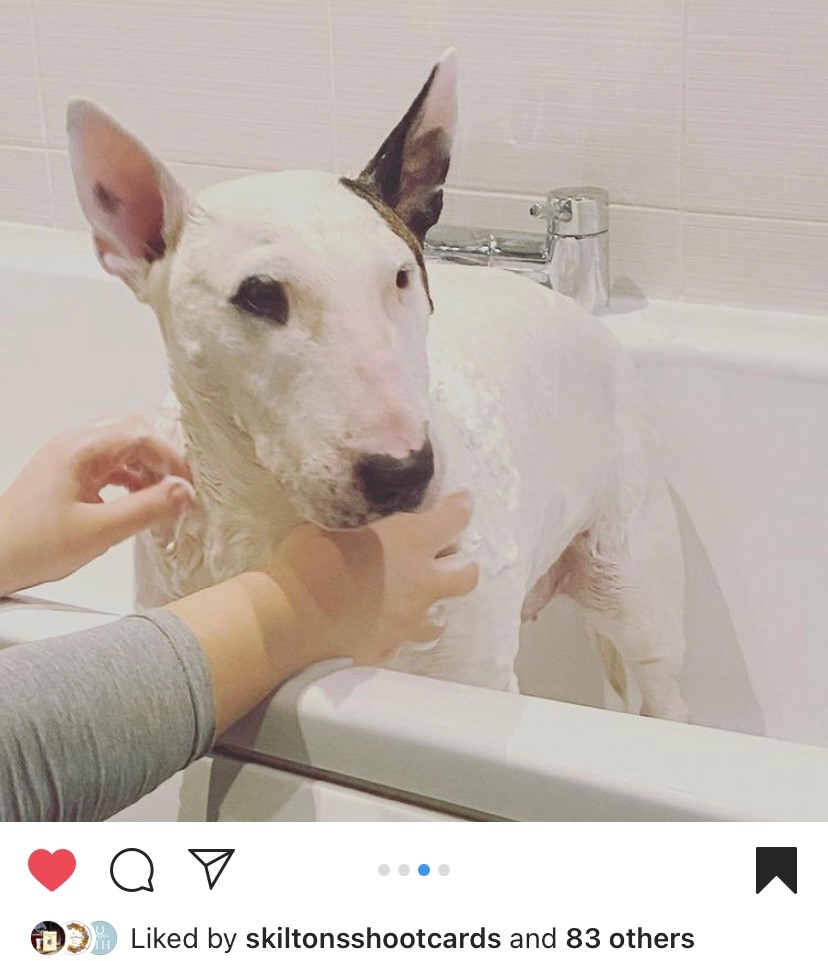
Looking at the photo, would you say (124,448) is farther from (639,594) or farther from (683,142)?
(683,142)

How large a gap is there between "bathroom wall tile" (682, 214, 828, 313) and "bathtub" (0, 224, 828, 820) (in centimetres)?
2

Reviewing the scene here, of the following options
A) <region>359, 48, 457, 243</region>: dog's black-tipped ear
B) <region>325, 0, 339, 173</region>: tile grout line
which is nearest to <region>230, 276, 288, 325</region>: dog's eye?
<region>359, 48, 457, 243</region>: dog's black-tipped ear

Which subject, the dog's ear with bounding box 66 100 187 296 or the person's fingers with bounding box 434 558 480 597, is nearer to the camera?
the dog's ear with bounding box 66 100 187 296

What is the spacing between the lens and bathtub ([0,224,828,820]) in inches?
25.6

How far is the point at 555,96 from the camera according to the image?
1243 millimetres

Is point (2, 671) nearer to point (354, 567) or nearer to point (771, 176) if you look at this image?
point (354, 567)

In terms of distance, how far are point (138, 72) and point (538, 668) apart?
2.62 ft

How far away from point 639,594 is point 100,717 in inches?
21.6

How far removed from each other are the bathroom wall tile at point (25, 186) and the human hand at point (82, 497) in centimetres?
84

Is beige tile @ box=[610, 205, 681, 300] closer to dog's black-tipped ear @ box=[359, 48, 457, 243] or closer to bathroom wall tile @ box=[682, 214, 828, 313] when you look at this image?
bathroom wall tile @ box=[682, 214, 828, 313]

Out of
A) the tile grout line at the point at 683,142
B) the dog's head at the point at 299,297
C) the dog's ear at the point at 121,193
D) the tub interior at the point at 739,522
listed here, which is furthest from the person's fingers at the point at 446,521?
the tile grout line at the point at 683,142
